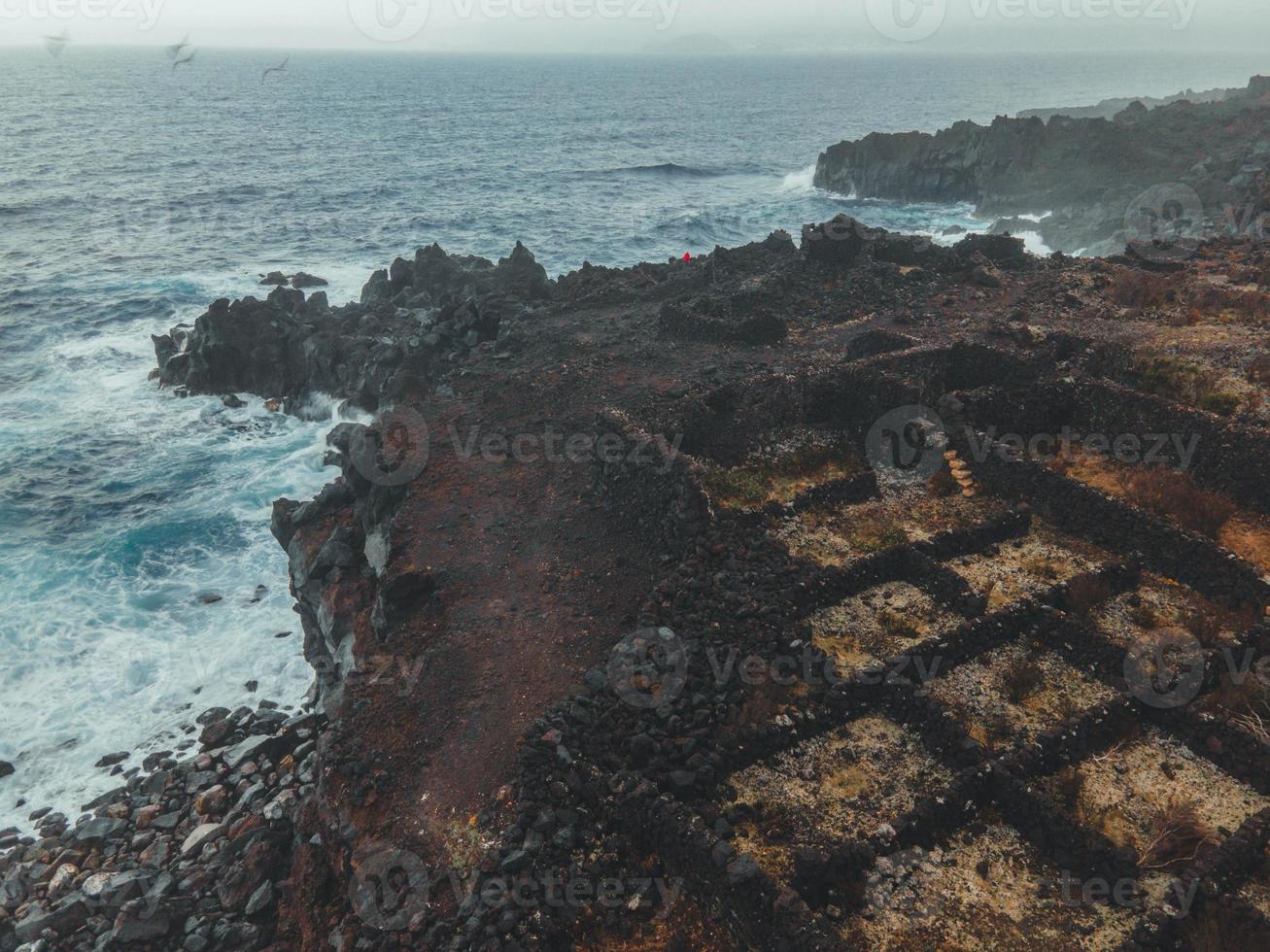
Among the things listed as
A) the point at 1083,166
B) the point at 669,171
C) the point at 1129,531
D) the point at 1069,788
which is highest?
the point at 1083,166

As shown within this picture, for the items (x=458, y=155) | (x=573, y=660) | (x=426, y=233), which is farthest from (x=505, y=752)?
(x=458, y=155)

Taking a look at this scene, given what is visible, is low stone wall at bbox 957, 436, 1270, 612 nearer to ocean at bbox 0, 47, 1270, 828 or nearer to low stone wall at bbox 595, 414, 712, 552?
low stone wall at bbox 595, 414, 712, 552

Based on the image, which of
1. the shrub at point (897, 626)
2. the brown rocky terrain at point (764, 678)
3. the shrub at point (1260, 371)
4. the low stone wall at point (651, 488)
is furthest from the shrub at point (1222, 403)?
the low stone wall at point (651, 488)

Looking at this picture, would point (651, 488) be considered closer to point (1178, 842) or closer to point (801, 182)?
point (1178, 842)

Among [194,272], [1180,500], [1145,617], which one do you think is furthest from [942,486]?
[194,272]

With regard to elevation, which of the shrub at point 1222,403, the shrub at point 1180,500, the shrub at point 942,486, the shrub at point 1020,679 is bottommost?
the shrub at point 1020,679

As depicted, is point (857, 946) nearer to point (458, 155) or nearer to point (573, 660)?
point (573, 660)

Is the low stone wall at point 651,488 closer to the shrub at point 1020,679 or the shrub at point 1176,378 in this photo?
the shrub at point 1020,679
